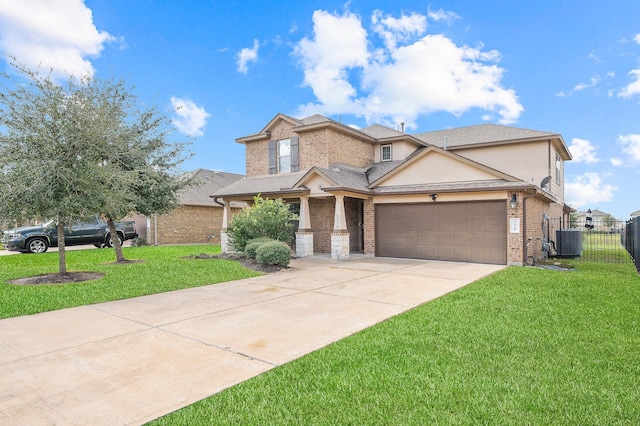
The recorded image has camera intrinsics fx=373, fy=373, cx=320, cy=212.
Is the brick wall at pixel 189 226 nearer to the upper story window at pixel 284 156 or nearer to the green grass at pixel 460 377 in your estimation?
the upper story window at pixel 284 156

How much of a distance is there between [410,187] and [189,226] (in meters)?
16.1

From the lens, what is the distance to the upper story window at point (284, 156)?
19.2 metres

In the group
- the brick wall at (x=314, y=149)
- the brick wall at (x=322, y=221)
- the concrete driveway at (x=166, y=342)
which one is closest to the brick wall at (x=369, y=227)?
the brick wall at (x=322, y=221)

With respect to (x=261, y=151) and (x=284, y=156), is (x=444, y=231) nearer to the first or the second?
(x=284, y=156)

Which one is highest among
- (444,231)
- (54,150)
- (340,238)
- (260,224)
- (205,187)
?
(205,187)

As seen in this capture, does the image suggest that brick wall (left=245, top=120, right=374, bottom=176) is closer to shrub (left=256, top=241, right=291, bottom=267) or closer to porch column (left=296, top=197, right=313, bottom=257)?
porch column (left=296, top=197, right=313, bottom=257)

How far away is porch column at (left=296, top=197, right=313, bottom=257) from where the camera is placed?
1652cm

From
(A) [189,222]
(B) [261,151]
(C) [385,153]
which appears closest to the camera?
(C) [385,153]

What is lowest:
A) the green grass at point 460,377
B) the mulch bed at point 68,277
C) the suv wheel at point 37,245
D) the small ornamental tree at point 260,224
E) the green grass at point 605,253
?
the green grass at point 605,253

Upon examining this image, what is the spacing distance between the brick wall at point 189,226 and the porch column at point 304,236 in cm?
1055

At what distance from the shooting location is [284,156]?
1947cm

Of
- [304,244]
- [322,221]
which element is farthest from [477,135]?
[304,244]

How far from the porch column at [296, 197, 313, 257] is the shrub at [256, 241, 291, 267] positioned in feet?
12.3

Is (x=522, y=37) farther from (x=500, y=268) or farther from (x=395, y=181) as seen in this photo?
(x=500, y=268)
